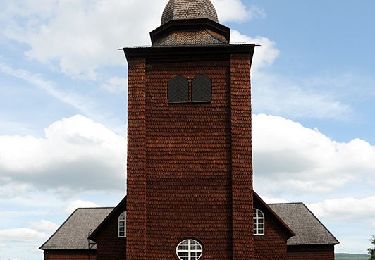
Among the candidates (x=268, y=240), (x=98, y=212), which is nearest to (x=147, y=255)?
(x=268, y=240)

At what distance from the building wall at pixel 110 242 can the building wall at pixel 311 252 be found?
1532cm

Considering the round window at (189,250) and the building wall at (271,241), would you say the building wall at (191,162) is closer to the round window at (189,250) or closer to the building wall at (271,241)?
the round window at (189,250)

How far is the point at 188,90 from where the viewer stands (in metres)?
22.4

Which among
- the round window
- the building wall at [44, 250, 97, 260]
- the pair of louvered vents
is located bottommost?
the building wall at [44, 250, 97, 260]

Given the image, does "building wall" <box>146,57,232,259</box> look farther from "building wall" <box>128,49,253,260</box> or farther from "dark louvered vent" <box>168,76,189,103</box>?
"dark louvered vent" <box>168,76,189,103</box>

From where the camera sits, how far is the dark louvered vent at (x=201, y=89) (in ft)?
72.8

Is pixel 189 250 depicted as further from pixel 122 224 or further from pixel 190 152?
pixel 122 224

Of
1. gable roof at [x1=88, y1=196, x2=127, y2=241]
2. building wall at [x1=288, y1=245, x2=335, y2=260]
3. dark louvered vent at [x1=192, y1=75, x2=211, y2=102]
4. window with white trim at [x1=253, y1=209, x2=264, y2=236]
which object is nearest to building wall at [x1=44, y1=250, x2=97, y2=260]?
gable roof at [x1=88, y1=196, x2=127, y2=241]

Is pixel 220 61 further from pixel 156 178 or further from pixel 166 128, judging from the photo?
pixel 156 178

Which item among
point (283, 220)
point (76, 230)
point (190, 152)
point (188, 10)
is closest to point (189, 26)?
point (188, 10)

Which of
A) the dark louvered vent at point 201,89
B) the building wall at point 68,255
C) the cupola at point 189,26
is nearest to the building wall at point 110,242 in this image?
the dark louvered vent at point 201,89

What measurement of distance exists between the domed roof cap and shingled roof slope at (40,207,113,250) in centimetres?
2213

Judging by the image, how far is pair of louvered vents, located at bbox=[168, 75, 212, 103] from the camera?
875 inches

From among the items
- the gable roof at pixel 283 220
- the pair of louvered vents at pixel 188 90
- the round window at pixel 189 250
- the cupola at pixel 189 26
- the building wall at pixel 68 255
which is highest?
the cupola at pixel 189 26
